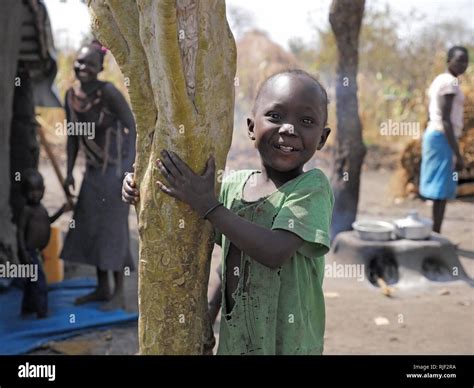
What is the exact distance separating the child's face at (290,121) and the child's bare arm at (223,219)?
0.20 meters

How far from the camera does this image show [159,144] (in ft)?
5.56

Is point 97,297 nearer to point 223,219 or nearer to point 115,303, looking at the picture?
point 115,303

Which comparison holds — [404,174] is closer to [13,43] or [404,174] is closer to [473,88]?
[473,88]

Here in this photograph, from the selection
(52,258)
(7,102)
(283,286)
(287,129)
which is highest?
(7,102)

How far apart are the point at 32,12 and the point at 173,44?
414cm

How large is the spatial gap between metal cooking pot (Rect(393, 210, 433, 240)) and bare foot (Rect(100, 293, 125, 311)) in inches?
94.3

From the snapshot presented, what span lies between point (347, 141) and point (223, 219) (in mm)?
4983

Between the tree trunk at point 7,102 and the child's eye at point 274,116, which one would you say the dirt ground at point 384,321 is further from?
the child's eye at point 274,116

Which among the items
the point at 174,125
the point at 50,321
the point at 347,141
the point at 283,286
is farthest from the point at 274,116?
the point at 347,141

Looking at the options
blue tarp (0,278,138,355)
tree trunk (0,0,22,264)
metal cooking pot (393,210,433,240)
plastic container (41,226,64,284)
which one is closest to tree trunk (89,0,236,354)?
blue tarp (0,278,138,355)

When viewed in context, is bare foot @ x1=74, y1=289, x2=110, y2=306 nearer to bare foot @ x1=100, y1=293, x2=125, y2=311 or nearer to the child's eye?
bare foot @ x1=100, y1=293, x2=125, y2=311

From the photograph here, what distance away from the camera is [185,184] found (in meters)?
1.68

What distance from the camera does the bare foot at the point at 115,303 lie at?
189 inches
